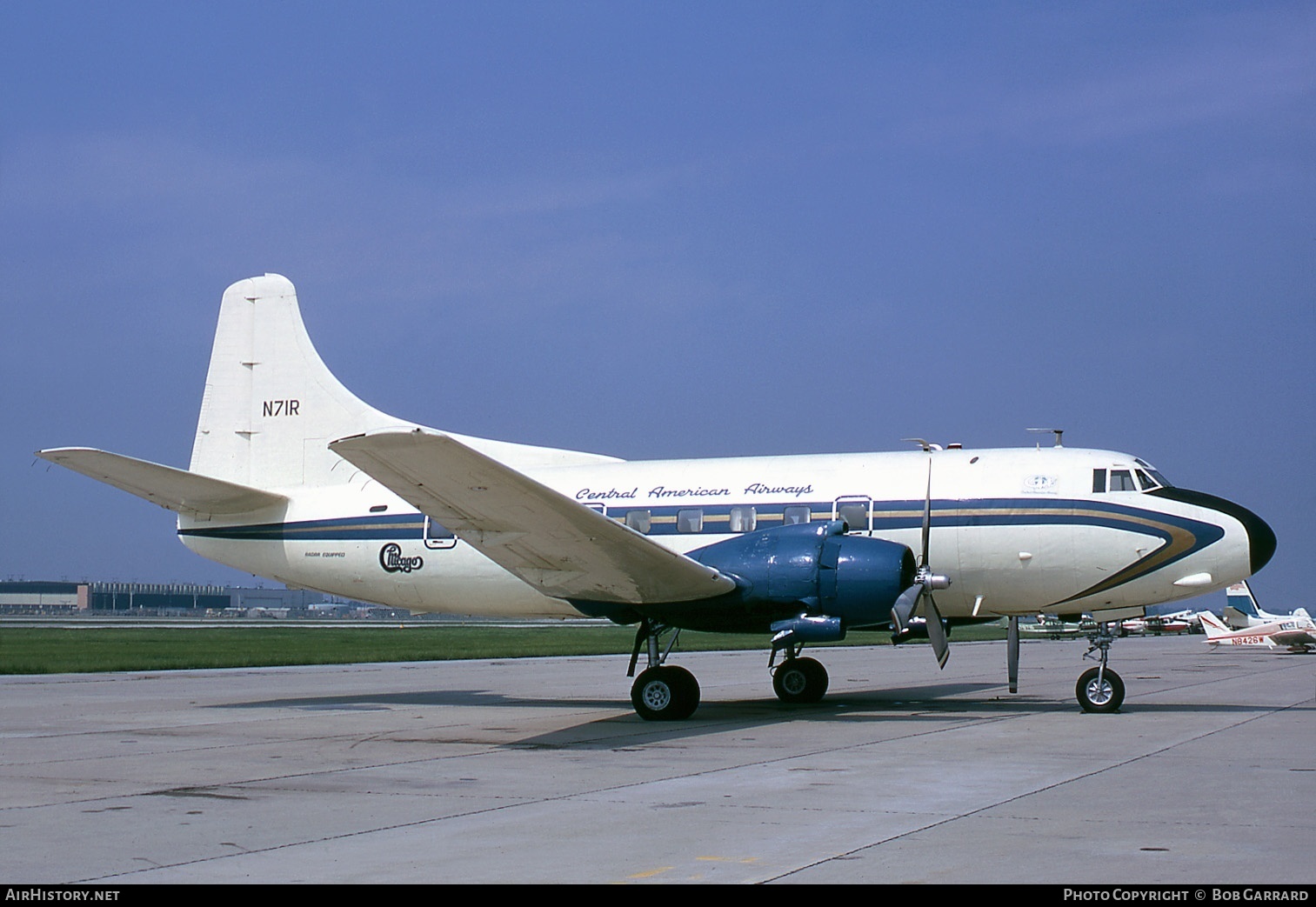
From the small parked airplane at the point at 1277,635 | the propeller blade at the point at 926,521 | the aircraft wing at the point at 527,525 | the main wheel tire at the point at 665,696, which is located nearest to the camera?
the aircraft wing at the point at 527,525

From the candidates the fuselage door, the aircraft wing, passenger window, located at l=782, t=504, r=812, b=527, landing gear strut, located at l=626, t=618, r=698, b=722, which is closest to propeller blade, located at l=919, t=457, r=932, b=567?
the fuselage door

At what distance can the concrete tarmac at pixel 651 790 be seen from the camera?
7.42m

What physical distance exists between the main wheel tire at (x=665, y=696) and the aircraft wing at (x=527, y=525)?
1.02m

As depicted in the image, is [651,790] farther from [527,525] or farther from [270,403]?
[270,403]

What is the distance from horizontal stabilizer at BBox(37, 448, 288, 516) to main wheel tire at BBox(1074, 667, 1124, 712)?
1301cm

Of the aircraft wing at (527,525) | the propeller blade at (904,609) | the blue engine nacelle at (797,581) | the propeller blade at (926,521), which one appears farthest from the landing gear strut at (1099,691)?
the aircraft wing at (527,525)

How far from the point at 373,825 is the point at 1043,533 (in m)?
11.6

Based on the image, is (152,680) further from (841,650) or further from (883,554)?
(841,650)

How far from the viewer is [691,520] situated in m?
19.1

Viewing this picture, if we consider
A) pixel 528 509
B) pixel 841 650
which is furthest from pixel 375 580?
pixel 841 650

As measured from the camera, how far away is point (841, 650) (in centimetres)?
4656

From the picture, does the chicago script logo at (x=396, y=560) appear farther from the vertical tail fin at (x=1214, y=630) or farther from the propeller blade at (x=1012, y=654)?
the vertical tail fin at (x=1214, y=630)

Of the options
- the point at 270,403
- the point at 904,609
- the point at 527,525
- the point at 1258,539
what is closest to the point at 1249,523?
the point at 1258,539

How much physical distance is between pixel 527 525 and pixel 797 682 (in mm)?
6294
